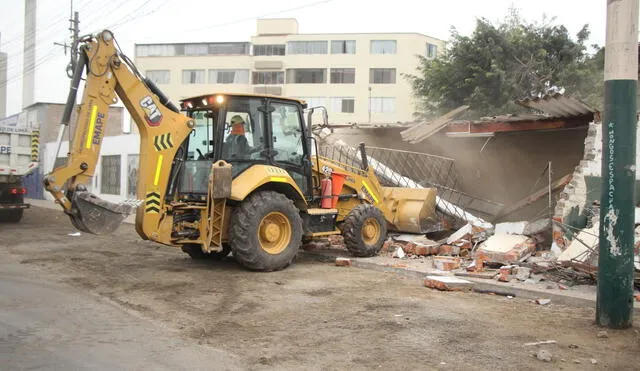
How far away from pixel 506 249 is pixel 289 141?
3.88m

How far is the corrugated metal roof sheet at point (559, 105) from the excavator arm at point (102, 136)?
591cm

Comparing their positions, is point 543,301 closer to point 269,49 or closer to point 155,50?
point 269,49

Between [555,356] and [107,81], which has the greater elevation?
[107,81]

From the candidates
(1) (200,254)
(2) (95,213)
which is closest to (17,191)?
(1) (200,254)

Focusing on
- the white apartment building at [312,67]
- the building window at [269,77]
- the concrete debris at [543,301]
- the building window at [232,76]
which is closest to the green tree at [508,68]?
the concrete debris at [543,301]

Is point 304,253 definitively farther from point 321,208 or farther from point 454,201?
point 454,201

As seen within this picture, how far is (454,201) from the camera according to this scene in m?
13.3

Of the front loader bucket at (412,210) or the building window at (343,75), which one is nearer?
the front loader bucket at (412,210)

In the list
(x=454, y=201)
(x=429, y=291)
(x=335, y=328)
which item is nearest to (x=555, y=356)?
(x=335, y=328)

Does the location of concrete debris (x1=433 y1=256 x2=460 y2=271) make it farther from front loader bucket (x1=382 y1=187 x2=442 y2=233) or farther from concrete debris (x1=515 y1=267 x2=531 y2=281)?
front loader bucket (x1=382 y1=187 x2=442 y2=233)

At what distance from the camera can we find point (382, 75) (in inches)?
1948

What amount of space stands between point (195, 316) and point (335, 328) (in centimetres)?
150

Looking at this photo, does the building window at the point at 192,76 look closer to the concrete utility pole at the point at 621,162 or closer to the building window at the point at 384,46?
the building window at the point at 384,46

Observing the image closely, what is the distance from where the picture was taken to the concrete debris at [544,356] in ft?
14.9
